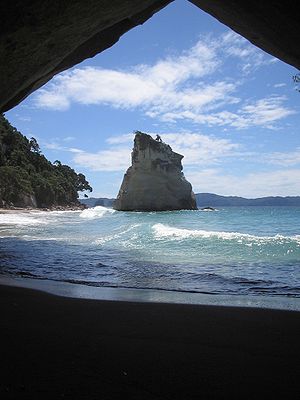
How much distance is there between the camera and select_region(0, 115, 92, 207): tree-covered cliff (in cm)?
6744

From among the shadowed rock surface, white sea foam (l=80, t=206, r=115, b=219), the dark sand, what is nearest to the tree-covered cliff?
white sea foam (l=80, t=206, r=115, b=219)

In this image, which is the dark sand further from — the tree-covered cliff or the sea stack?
the sea stack

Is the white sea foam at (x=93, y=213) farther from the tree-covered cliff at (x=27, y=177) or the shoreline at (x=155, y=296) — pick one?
the shoreline at (x=155, y=296)

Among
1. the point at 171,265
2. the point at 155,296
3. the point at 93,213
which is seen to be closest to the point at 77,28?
the point at 155,296


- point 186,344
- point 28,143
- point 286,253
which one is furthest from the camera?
point 28,143

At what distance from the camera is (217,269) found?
9.34 meters

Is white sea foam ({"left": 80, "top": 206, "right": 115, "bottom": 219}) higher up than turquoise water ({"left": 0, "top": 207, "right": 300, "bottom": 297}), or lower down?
higher up

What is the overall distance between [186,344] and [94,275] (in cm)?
551

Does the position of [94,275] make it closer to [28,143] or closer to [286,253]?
[286,253]

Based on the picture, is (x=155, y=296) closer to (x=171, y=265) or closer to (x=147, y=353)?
(x=147, y=353)

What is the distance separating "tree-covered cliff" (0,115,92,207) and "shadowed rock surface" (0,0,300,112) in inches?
2048

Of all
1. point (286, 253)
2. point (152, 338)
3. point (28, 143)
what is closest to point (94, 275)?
point (152, 338)

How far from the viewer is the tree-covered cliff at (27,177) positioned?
6744 cm

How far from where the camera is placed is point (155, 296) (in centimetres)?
603
